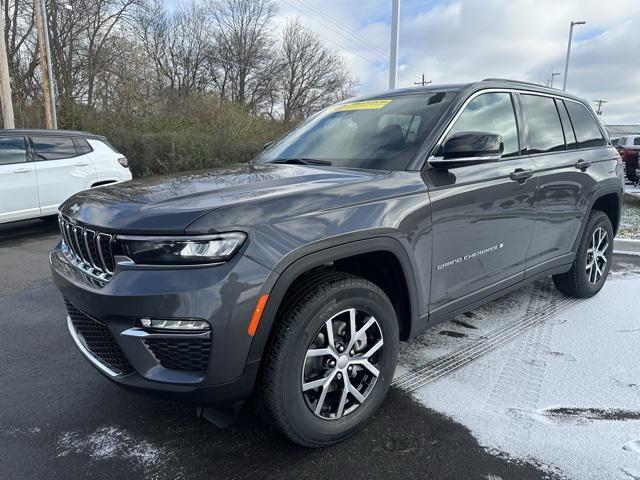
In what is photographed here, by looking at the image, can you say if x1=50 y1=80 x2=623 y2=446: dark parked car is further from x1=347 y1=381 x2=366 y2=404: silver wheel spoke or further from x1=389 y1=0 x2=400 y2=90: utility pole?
x1=389 y1=0 x2=400 y2=90: utility pole

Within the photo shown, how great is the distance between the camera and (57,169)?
755 centimetres

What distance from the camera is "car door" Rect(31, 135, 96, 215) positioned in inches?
291

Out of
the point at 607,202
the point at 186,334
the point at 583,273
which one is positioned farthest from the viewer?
the point at 607,202

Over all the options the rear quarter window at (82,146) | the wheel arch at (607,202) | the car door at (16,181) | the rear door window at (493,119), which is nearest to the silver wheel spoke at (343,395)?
the rear door window at (493,119)

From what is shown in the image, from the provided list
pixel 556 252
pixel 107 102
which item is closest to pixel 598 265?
pixel 556 252

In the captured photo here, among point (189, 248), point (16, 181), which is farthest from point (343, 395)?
point (16, 181)

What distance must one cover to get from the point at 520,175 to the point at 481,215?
0.56 m

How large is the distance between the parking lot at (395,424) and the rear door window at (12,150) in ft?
14.1

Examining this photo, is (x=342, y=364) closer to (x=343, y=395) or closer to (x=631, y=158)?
(x=343, y=395)

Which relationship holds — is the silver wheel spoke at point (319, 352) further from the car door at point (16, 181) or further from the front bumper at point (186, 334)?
the car door at point (16, 181)

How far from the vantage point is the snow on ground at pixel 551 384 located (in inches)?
92.3

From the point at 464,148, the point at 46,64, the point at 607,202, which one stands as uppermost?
the point at 46,64

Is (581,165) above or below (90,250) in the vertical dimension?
above

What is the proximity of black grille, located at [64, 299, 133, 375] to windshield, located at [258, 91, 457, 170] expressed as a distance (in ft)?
5.35
